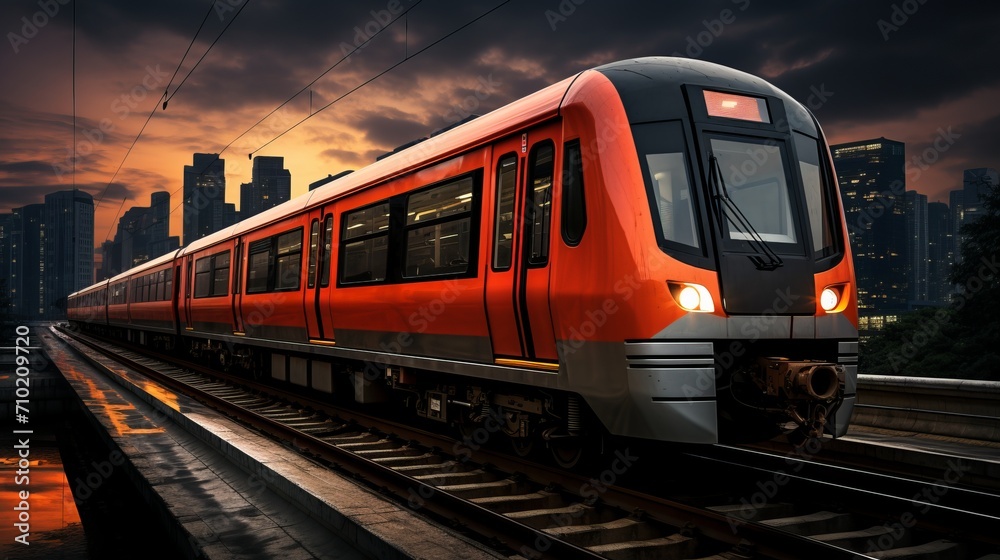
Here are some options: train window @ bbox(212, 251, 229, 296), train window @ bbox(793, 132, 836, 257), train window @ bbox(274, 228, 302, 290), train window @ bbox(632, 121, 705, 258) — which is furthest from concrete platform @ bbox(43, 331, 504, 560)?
train window @ bbox(212, 251, 229, 296)

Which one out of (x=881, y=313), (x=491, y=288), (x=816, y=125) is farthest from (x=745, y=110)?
(x=881, y=313)

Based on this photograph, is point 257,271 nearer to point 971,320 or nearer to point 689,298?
point 689,298

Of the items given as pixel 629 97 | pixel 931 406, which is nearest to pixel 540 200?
pixel 629 97

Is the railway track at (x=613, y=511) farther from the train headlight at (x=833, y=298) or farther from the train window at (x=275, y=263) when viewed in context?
the train window at (x=275, y=263)

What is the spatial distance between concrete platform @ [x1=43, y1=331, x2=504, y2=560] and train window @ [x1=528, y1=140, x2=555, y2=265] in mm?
2246

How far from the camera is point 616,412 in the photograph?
5375mm

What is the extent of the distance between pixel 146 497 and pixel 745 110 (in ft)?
19.6

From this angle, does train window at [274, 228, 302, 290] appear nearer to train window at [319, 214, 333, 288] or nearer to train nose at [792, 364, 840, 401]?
train window at [319, 214, 333, 288]

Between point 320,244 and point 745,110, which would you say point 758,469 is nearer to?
point 745,110

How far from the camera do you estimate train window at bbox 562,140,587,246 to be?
5.75m

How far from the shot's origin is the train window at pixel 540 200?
6.12 m

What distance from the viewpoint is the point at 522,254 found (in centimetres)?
636

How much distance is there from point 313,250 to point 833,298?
7.46m

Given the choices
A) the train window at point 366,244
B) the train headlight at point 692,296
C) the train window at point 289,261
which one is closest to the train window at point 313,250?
the train window at point 289,261
